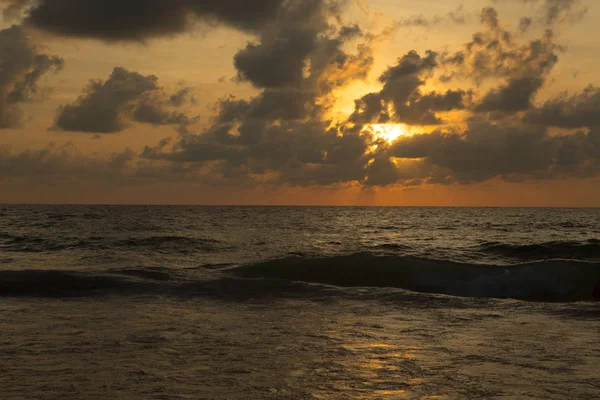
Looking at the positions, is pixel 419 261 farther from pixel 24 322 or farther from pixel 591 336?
pixel 24 322

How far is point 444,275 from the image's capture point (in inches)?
949

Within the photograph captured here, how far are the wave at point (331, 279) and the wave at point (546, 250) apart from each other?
27.0 feet

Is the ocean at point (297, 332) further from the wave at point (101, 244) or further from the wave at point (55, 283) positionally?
the wave at point (101, 244)

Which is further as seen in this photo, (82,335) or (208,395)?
(82,335)

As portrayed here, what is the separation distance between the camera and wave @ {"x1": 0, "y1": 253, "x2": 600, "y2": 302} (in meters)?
18.7

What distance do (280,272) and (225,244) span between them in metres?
13.5

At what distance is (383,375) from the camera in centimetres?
852

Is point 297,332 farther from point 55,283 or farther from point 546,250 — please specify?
point 546,250

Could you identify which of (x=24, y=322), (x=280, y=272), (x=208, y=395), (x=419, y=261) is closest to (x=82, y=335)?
(x=24, y=322)

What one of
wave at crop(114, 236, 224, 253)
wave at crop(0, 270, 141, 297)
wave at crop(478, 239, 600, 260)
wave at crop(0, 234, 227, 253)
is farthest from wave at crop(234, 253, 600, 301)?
wave at crop(0, 234, 227, 253)

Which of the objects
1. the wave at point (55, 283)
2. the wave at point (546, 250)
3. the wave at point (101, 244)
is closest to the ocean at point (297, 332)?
the wave at point (55, 283)

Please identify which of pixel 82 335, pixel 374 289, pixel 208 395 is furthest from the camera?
pixel 374 289

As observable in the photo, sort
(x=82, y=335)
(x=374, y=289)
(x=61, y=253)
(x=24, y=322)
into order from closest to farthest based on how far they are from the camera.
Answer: (x=82, y=335), (x=24, y=322), (x=374, y=289), (x=61, y=253)

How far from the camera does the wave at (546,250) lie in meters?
31.5
